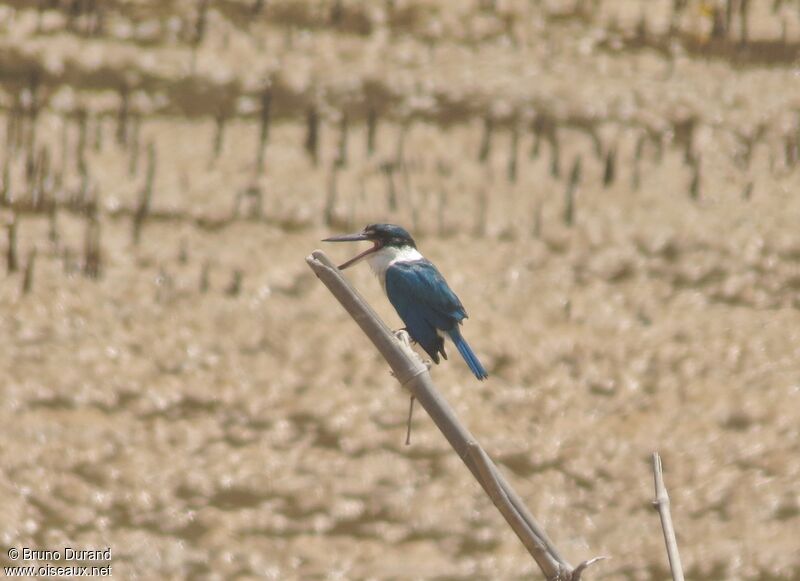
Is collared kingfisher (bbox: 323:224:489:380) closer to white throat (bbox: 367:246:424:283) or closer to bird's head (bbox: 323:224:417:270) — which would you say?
bird's head (bbox: 323:224:417:270)

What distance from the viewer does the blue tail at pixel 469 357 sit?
9.64ft

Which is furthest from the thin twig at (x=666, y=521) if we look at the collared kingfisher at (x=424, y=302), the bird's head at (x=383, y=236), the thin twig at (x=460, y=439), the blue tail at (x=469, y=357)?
the bird's head at (x=383, y=236)

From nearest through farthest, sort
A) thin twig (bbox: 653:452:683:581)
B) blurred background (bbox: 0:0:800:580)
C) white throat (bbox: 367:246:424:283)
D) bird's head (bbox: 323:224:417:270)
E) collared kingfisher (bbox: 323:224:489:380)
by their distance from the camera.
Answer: thin twig (bbox: 653:452:683:581), collared kingfisher (bbox: 323:224:489:380), bird's head (bbox: 323:224:417:270), white throat (bbox: 367:246:424:283), blurred background (bbox: 0:0:800:580)

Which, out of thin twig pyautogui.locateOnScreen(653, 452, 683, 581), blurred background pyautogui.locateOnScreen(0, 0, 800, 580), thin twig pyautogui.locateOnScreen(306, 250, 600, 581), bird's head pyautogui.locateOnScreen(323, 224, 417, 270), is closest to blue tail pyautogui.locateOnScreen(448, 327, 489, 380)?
bird's head pyautogui.locateOnScreen(323, 224, 417, 270)

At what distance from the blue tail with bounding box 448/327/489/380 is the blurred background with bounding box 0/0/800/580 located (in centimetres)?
361

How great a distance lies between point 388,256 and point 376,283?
170 inches

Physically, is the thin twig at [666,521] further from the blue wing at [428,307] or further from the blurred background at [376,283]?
the blurred background at [376,283]

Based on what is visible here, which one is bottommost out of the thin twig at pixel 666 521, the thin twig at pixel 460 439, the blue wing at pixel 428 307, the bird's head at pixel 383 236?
the blue wing at pixel 428 307

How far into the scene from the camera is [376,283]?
841cm

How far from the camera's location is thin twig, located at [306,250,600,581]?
1741mm

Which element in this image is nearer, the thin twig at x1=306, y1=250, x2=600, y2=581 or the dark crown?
the thin twig at x1=306, y1=250, x2=600, y2=581

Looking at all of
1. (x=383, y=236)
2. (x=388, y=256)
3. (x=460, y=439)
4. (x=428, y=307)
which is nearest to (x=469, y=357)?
(x=428, y=307)

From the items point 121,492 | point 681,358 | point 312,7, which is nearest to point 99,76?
point 312,7

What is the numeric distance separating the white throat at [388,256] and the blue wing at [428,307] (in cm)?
24
